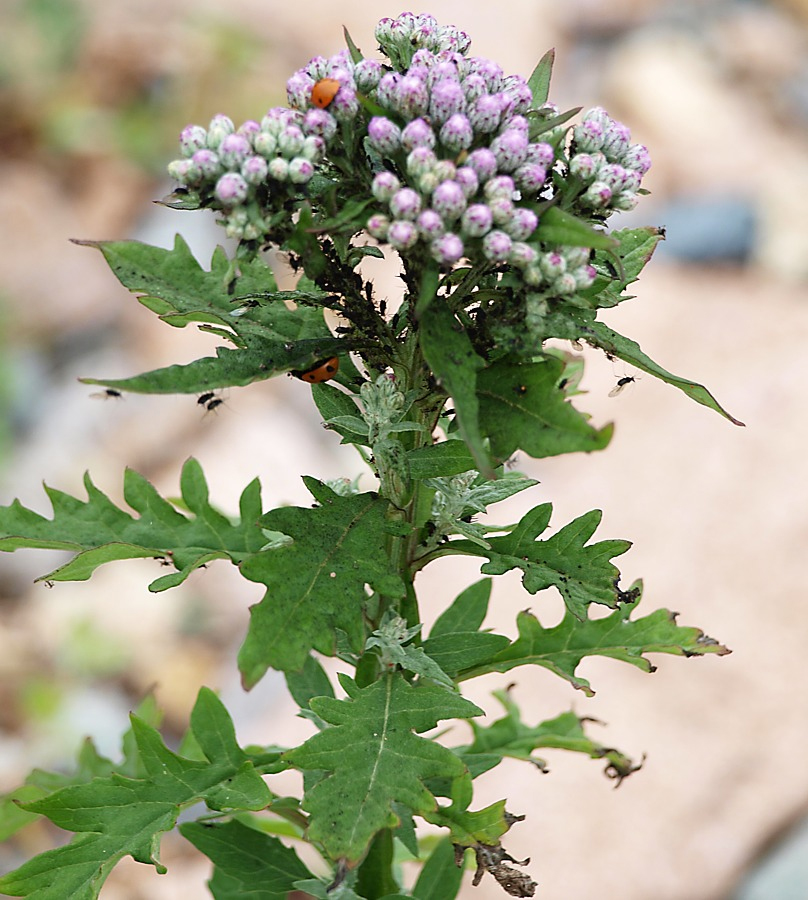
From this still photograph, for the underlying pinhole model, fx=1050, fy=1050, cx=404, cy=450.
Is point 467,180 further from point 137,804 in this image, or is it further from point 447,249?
point 137,804

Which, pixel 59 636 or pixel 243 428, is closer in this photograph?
pixel 59 636

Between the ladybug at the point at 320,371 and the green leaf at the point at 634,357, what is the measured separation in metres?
0.40

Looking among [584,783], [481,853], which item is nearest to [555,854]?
[584,783]

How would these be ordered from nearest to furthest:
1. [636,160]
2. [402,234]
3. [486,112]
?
1. [402,234]
2. [486,112]
3. [636,160]

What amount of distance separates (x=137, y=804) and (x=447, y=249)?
112 centimetres

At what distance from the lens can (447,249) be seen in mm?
1349

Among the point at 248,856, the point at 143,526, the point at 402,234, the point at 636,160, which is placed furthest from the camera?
the point at 248,856

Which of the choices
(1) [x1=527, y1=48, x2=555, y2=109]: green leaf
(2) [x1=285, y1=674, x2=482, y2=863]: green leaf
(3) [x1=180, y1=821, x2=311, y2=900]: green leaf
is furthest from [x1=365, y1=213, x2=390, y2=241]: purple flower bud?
(3) [x1=180, y1=821, x2=311, y2=900]: green leaf

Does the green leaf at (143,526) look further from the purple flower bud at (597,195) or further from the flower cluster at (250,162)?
the purple flower bud at (597,195)

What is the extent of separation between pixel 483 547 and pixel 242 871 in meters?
0.85

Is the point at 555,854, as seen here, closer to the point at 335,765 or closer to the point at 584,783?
the point at 584,783

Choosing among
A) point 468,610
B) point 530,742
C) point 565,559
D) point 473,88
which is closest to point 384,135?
point 473,88

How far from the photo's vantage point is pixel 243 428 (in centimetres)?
590

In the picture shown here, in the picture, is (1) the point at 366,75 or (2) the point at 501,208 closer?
(2) the point at 501,208
